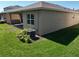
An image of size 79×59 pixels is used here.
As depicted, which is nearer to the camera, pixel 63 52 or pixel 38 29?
pixel 63 52

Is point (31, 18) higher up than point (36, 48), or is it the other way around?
point (31, 18)

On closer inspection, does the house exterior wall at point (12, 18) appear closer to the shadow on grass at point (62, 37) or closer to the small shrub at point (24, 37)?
the shadow on grass at point (62, 37)

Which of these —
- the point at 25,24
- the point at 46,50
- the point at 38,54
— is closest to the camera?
the point at 38,54

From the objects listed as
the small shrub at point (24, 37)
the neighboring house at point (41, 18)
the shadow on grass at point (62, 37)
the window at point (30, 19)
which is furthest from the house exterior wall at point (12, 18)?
the small shrub at point (24, 37)

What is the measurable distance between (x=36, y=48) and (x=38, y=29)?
14.5 feet

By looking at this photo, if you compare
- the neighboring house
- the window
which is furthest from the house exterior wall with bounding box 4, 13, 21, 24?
the window

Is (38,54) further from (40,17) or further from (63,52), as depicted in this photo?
(40,17)

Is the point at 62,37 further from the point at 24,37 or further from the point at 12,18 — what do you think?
the point at 12,18

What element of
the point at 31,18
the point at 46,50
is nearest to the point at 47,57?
the point at 46,50

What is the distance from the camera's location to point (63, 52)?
711 cm

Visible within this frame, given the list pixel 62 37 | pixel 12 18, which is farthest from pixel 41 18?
pixel 12 18

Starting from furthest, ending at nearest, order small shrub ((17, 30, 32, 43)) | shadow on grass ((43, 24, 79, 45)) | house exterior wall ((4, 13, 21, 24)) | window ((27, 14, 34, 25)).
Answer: house exterior wall ((4, 13, 21, 24))
window ((27, 14, 34, 25))
shadow on grass ((43, 24, 79, 45))
small shrub ((17, 30, 32, 43))

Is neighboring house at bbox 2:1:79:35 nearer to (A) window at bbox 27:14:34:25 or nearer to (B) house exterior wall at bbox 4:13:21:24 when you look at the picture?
(A) window at bbox 27:14:34:25

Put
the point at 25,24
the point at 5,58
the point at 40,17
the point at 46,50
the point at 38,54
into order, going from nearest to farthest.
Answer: the point at 5,58, the point at 38,54, the point at 46,50, the point at 40,17, the point at 25,24
